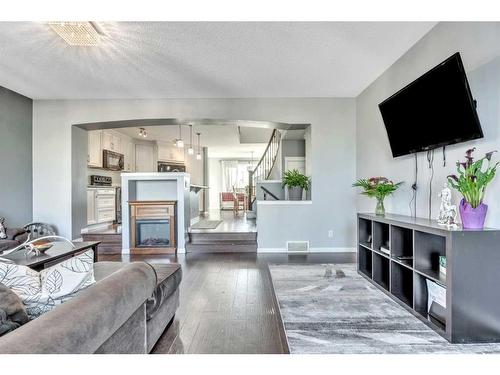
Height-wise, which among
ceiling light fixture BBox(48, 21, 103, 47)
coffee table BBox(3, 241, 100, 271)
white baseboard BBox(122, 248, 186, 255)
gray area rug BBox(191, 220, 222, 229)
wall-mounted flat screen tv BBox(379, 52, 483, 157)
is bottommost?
white baseboard BBox(122, 248, 186, 255)

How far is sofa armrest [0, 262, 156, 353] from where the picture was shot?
0.82m

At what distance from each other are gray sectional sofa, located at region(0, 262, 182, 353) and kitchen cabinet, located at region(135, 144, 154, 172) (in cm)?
744

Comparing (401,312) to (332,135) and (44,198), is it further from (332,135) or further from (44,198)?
(44,198)

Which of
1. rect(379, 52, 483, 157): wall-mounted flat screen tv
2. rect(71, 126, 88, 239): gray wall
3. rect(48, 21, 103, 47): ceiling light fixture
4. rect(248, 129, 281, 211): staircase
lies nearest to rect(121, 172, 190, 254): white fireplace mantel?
rect(71, 126, 88, 239): gray wall

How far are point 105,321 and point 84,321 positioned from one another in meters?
0.12

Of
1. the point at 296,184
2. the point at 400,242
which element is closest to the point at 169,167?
the point at 296,184

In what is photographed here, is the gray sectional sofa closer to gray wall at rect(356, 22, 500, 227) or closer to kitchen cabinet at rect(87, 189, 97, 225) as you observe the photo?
gray wall at rect(356, 22, 500, 227)

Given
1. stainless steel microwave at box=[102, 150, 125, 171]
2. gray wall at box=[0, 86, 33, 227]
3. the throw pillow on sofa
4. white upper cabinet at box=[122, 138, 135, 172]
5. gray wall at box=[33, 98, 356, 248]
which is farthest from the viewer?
white upper cabinet at box=[122, 138, 135, 172]

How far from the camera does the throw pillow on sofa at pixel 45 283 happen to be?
4.12 feet

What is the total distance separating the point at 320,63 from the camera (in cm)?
371

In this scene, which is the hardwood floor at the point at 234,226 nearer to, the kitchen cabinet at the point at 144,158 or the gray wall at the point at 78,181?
the gray wall at the point at 78,181

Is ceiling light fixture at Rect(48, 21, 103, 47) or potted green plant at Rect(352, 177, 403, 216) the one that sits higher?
ceiling light fixture at Rect(48, 21, 103, 47)

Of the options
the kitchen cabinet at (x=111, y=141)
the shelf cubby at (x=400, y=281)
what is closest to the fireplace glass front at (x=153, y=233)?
the kitchen cabinet at (x=111, y=141)
